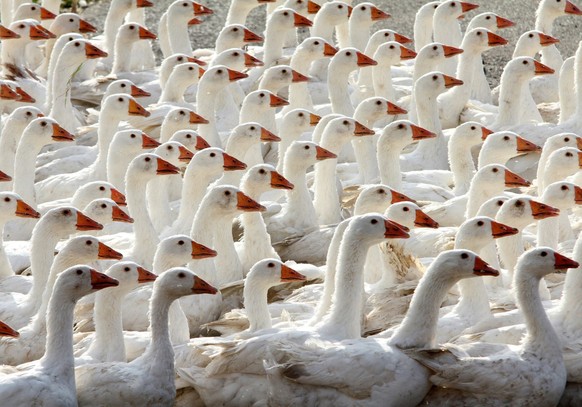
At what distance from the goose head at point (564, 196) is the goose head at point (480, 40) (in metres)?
4.94

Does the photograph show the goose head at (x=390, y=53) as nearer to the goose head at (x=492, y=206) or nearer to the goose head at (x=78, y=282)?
the goose head at (x=492, y=206)

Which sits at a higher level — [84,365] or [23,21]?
[23,21]

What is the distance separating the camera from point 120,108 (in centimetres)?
1759

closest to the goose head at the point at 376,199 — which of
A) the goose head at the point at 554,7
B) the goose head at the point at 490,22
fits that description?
the goose head at the point at 490,22

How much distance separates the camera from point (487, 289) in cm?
1422

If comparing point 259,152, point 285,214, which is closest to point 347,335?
point 285,214

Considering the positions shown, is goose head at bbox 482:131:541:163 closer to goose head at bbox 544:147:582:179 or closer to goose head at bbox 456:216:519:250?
goose head at bbox 544:147:582:179

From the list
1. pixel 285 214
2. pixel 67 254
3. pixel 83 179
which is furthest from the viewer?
pixel 83 179

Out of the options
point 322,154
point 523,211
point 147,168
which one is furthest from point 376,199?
point 147,168

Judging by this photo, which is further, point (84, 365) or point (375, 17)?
point (375, 17)

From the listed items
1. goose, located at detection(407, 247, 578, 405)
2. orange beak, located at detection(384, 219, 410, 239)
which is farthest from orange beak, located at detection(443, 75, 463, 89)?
goose, located at detection(407, 247, 578, 405)

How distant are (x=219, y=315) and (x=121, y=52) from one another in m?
7.07

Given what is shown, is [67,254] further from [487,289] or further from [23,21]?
[23,21]

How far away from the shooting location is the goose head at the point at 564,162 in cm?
1554
